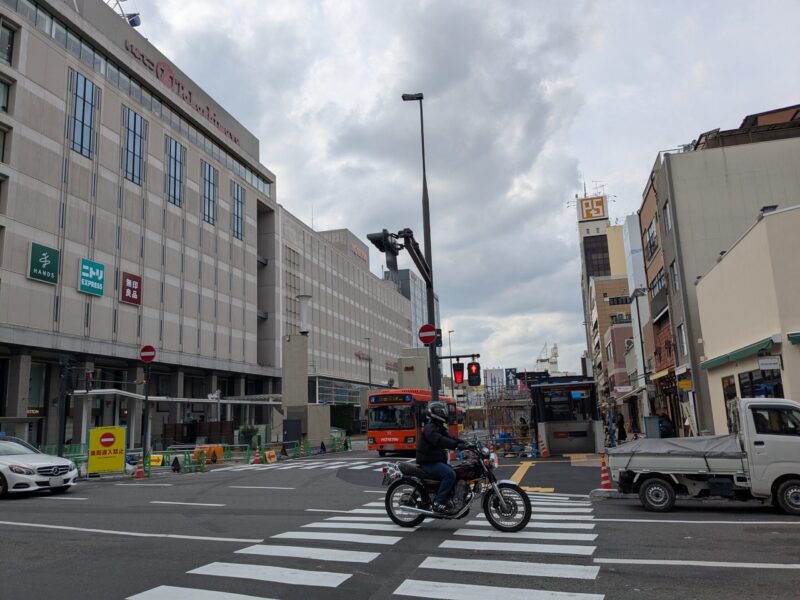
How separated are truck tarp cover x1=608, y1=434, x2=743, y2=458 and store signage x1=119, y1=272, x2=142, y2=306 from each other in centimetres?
4351

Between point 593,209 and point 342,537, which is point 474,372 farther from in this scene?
point 593,209

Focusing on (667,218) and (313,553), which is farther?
(667,218)

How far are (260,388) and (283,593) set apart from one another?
220ft

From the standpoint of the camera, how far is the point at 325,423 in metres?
48.2

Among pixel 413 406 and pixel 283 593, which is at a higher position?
pixel 413 406

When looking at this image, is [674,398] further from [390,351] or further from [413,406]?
[390,351]

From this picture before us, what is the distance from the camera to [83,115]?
4425cm

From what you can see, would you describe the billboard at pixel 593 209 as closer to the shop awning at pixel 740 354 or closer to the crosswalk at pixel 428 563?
the shop awning at pixel 740 354

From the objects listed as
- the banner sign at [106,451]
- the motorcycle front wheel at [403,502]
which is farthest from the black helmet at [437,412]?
the banner sign at [106,451]

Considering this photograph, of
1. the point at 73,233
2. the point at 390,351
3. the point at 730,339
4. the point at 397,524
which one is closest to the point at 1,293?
the point at 73,233

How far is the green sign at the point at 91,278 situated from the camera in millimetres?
42781

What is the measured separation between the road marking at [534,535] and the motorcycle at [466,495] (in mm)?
140

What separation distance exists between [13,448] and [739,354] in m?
22.5

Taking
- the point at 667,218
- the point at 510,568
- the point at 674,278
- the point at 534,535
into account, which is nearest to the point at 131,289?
the point at 667,218
